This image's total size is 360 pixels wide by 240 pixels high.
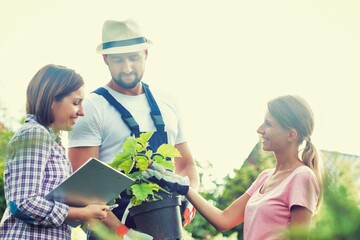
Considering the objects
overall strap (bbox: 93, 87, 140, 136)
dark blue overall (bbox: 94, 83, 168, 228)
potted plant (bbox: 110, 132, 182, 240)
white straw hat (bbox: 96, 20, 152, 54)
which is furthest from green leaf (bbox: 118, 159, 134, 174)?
white straw hat (bbox: 96, 20, 152, 54)

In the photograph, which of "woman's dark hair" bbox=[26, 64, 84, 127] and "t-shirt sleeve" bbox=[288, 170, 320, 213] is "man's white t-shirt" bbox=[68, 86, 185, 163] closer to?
"woman's dark hair" bbox=[26, 64, 84, 127]

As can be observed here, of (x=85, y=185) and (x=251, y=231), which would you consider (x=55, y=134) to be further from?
(x=251, y=231)

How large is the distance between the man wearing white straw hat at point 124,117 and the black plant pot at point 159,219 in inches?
7.3

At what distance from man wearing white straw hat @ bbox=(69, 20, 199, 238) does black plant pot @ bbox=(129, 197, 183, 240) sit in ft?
0.60

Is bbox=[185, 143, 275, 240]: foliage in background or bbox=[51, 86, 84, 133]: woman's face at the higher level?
bbox=[51, 86, 84, 133]: woman's face

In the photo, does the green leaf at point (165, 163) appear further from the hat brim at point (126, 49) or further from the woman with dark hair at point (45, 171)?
the hat brim at point (126, 49)

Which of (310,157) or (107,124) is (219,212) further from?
(107,124)

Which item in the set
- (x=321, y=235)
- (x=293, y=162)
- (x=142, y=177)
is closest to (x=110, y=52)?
(x=142, y=177)

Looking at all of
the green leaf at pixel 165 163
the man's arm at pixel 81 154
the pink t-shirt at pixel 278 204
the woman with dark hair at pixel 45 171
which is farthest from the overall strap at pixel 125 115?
the pink t-shirt at pixel 278 204

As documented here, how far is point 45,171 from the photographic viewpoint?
2.90 m

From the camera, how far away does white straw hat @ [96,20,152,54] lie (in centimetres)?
409

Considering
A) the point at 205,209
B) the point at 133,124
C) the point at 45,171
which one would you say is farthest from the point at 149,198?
the point at 45,171

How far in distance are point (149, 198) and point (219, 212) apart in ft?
1.41

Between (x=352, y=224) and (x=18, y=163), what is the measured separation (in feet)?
7.82
